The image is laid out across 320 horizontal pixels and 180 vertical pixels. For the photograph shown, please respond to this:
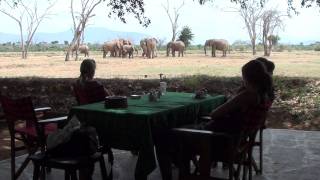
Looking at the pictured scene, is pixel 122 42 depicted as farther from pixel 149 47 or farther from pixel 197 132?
pixel 197 132

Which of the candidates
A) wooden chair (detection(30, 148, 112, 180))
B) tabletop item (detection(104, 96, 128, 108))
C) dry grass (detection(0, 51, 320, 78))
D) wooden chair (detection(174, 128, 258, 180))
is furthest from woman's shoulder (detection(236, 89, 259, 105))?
dry grass (detection(0, 51, 320, 78))

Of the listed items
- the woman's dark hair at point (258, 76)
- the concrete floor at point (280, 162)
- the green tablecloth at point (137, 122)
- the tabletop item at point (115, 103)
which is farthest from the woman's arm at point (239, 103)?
the concrete floor at point (280, 162)

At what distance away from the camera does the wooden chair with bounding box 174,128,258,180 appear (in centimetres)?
377

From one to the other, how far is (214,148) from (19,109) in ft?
5.11

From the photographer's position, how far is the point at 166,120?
13.3 feet

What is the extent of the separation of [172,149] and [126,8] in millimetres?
5179

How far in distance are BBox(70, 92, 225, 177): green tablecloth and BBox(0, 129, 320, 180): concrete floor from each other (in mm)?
725

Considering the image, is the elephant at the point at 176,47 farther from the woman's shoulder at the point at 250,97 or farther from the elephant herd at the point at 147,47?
the woman's shoulder at the point at 250,97

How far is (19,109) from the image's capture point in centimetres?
409

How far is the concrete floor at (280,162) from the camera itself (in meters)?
4.75

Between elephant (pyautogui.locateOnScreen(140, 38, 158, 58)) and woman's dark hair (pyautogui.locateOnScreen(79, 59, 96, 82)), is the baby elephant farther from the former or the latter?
woman's dark hair (pyautogui.locateOnScreen(79, 59, 96, 82))

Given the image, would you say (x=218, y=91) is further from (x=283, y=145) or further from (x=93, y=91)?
(x=93, y=91)

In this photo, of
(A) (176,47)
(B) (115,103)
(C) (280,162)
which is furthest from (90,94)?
(A) (176,47)

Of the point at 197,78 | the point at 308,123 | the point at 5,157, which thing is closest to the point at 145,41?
the point at 197,78
